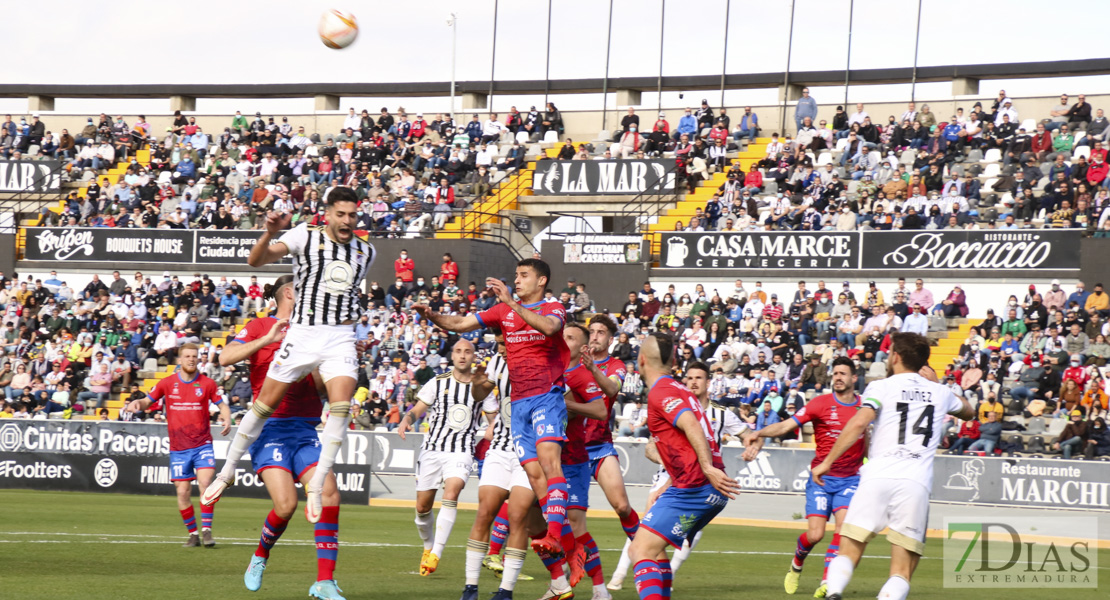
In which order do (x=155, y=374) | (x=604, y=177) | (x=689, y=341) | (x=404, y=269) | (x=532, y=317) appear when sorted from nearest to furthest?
(x=532, y=317) < (x=689, y=341) < (x=155, y=374) < (x=404, y=269) < (x=604, y=177)

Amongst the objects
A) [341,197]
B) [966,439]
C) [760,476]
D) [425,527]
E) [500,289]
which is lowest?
[760,476]

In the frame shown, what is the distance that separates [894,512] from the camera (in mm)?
8805

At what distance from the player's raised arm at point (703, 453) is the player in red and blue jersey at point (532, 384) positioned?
4.50ft

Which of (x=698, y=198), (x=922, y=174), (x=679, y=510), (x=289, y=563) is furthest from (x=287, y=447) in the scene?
(x=698, y=198)

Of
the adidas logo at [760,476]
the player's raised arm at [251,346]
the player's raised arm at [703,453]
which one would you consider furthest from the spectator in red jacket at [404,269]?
the player's raised arm at [703,453]

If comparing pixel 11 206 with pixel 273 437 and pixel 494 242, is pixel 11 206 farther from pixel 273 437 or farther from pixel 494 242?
pixel 273 437

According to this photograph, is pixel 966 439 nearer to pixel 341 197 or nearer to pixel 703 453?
pixel 703 453

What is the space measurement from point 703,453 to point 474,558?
2.52m

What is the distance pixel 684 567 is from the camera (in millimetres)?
13578

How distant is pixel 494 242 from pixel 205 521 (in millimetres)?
24878

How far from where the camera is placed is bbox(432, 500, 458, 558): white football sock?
40.1ft

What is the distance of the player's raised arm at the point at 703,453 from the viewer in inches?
336

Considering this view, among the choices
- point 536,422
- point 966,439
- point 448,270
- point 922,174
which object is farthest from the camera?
point 448,270

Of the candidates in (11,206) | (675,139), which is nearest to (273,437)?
(675,139)
